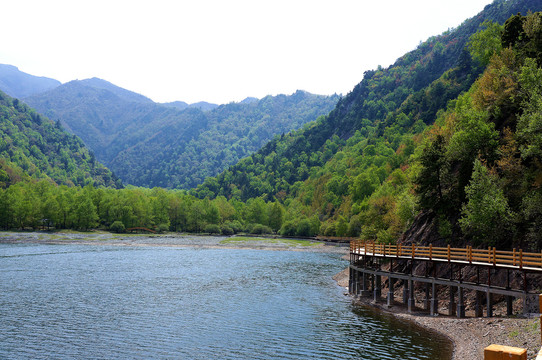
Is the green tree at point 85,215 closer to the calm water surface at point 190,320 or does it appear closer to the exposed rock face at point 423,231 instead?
the calm water surface at point 190,320

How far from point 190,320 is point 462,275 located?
30795mm

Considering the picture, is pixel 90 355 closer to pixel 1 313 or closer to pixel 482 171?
pixel 1 313

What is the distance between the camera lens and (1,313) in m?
46.4

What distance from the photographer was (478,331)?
119 feet

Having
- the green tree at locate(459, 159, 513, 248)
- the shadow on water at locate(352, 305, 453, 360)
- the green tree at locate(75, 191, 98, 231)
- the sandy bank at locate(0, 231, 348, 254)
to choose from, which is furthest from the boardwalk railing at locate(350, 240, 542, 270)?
the green tree at locate(75, 191, 98, 231)

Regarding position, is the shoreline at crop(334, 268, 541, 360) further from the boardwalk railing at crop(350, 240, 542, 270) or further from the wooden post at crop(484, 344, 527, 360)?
the wooden post at crop(484, 344, 527, 360)

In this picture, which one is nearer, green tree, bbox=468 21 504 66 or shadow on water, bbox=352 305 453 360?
shadow on water, bbox=352 305 453 360

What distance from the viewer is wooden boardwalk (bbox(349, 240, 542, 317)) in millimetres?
38125

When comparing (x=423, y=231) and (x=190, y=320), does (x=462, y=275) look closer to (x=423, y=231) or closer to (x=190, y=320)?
(x=423, y=231)

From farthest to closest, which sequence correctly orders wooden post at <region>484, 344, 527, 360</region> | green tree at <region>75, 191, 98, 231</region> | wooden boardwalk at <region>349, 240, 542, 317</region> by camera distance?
green tree at <region>75, 191, 98, 231</region> < wooden boardwalk at <region>349, 240, 542, 317</region> < wooden post at <region>484, 344, 527, 360</region>

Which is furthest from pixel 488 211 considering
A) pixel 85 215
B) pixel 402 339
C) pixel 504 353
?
pixel 85 215

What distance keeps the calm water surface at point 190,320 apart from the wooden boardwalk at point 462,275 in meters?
5.19

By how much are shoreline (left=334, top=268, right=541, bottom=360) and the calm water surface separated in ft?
6.12

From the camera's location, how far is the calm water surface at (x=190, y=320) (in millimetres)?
34500
